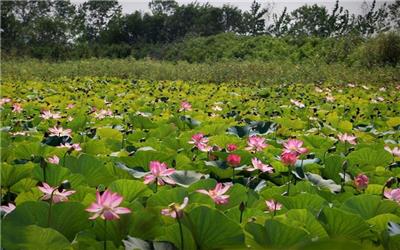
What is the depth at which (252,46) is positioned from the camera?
21.6 meters

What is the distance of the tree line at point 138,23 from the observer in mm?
28656

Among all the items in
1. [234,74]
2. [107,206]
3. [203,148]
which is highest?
[107,206]

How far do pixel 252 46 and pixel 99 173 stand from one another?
2077 centimetres

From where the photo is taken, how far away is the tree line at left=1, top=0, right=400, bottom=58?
94.0 feet

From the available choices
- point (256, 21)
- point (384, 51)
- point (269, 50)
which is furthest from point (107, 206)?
point (256, 21)

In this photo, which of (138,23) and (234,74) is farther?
(138,23)

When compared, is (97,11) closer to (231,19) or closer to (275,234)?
(231,19)


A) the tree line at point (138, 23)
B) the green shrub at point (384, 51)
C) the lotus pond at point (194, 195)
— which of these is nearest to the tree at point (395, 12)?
the tree line at point (138, 23)

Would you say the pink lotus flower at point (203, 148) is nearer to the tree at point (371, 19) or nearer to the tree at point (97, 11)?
the tree at point (371, 19)

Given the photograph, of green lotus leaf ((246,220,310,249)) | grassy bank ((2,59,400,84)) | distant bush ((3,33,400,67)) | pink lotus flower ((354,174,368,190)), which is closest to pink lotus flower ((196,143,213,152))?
pink lotus flower ((354,174,368,190))

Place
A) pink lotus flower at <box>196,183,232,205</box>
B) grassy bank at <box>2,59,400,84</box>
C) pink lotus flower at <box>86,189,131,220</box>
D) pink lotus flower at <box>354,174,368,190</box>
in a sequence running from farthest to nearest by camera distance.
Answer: grassy bank at <box>2,59,400,84</box>, pink lotus flower at <box>354,174,368,190</box>, pink lotus flower at <box>196,183,232,205</box>, pink lotus flower at <box>86,189,131,220</box>

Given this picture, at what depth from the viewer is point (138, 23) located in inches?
1543

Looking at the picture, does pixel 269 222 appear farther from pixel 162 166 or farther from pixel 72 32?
pixel 72 32

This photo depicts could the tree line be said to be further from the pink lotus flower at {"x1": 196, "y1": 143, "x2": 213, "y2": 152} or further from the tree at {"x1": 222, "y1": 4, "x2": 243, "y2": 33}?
the pink lotus flower at {"x1": 196, "y1": 143, "x2": 213, "y2": 152}
